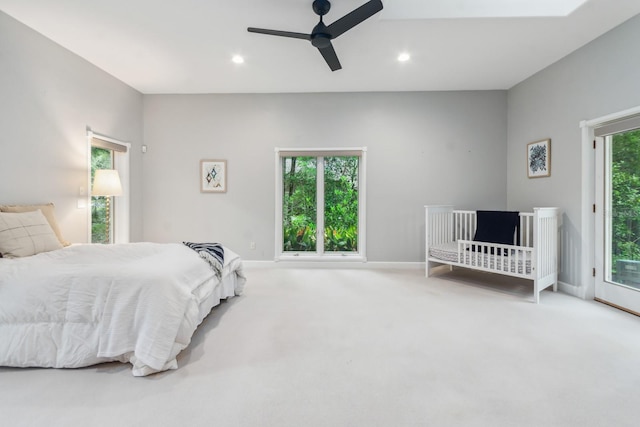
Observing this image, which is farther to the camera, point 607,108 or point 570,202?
point 570,202

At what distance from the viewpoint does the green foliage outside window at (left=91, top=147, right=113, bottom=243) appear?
11.7ft

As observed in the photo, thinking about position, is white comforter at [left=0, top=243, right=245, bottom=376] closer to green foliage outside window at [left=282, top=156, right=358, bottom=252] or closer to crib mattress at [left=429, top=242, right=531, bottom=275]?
green foliage outside window at [left=282, top=156, right=358, bottom=252]

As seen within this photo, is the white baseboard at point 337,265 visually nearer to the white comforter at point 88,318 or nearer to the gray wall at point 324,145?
the gray wall at point 324,145

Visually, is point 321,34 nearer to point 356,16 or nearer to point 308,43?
point 356,16

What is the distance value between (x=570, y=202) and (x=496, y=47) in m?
1.91

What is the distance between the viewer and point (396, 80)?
12.5 ft

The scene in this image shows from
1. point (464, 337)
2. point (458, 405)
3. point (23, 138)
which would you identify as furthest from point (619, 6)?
point (23, 138)

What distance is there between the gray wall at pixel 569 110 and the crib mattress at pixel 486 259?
25.5 inches

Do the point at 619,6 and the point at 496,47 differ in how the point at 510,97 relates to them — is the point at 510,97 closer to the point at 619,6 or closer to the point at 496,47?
the point at 496,47

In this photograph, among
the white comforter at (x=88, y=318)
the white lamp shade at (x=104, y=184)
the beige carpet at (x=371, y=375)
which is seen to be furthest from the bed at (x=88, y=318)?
the white lamp shade at (x=104, y=184)

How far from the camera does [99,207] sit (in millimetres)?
3676

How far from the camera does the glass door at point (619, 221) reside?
8.64 feet

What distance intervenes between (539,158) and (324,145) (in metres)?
2.87

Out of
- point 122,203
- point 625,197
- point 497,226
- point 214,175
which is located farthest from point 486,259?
point 122,203
